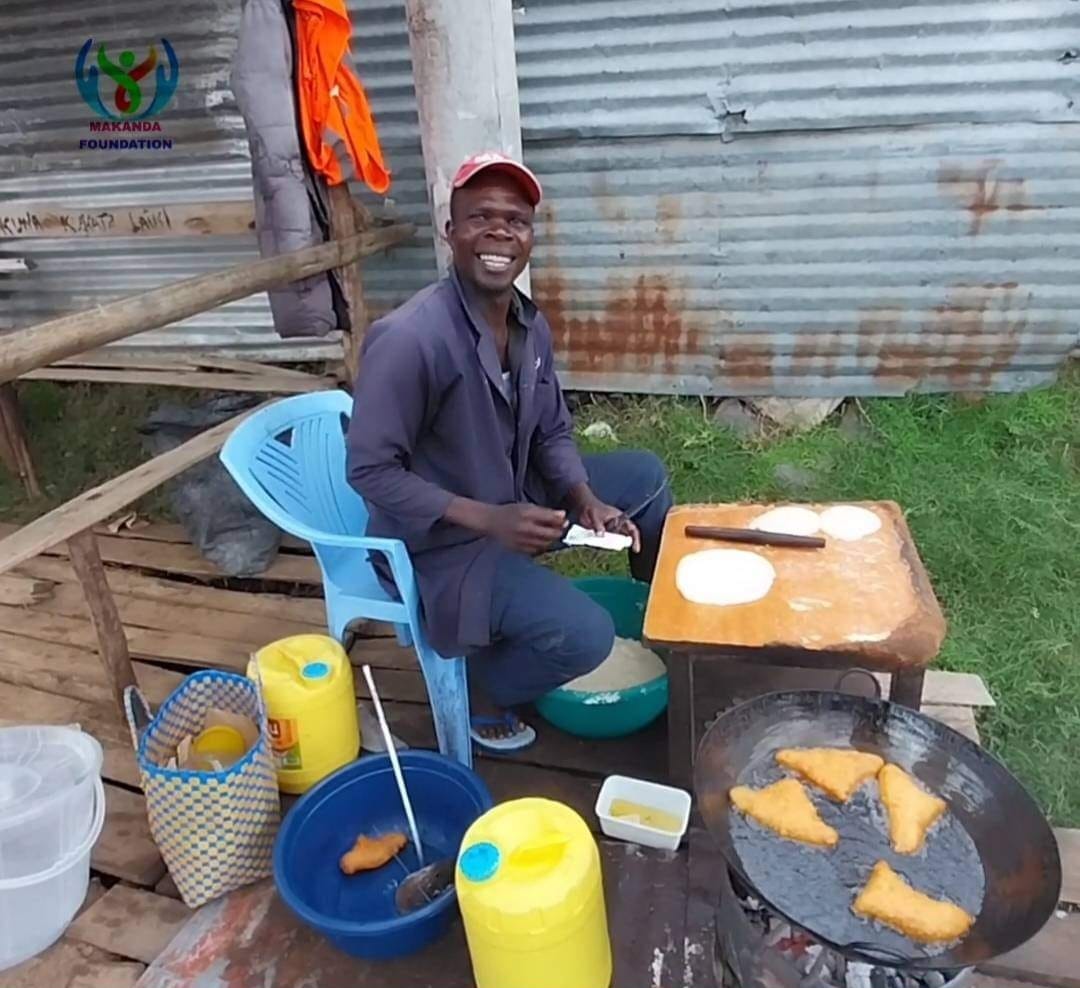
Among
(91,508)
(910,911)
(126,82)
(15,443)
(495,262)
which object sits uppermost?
(126,82)

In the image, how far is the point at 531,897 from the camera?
1.64 meters

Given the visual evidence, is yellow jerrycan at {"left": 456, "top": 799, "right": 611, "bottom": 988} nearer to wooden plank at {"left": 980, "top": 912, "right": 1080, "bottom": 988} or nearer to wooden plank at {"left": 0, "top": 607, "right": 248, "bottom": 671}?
wooden plank at {"left": 980, "top": 912, "right": 1080, "bottom": 988}

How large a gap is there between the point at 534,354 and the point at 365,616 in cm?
88

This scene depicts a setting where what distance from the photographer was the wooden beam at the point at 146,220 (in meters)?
3.98

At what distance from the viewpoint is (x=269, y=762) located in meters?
2.25

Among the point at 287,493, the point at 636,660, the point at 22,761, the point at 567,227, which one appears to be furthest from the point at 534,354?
the point at 567,227

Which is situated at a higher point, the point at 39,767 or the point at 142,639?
the point at 39,767

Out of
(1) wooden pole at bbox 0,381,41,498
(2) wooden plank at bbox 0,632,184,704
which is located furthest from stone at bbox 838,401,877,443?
(1) wooden pole at bbox 0,381,41,498

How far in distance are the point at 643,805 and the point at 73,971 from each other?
1.45m

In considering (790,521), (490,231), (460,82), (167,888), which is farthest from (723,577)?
(460,82)

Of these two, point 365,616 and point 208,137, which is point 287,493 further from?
point 208,137

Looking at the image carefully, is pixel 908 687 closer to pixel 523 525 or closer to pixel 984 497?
pixel 523 525

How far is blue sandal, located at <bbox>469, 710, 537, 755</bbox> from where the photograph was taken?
2.65 meters

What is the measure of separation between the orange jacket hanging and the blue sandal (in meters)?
2.15
